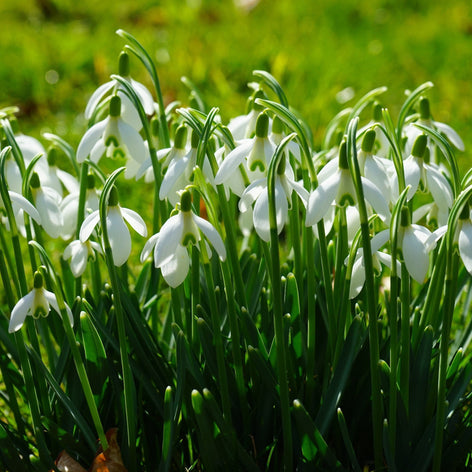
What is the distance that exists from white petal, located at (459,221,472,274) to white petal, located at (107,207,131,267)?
43 cm

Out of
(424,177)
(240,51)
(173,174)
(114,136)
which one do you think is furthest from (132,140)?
(240,51)

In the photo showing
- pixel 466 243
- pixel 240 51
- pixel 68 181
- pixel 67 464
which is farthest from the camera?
pixel 240 51

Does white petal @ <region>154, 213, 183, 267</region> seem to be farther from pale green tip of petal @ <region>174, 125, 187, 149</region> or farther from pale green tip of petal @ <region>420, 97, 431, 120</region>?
pale green tip of petal @ <region>420, 97, 431, 120</region>

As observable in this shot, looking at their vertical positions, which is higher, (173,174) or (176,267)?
(173,174)

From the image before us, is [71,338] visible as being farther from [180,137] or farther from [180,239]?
[180,137]

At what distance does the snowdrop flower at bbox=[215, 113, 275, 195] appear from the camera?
1.00 m

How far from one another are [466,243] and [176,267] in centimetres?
37

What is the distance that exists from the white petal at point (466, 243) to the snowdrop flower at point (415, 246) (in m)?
0.05

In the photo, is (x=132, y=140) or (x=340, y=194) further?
(x=132, y=140)

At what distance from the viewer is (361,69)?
3.35 meters

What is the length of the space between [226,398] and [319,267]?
0.35 m

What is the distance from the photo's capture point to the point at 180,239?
0.96 metres

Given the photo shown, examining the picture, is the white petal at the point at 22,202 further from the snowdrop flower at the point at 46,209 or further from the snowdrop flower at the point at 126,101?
the snowdrop flower at the point at 126,101

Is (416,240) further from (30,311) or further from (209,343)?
(30,311)
